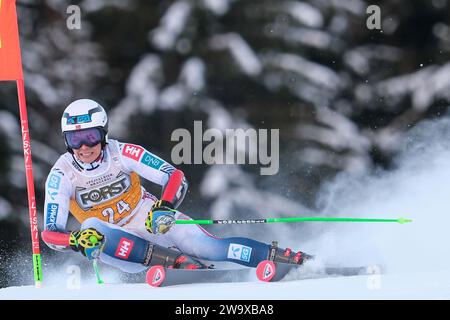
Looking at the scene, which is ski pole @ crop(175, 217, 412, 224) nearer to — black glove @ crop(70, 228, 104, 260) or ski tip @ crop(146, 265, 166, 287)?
ski tip @ crop(146, 265, 166, 287)

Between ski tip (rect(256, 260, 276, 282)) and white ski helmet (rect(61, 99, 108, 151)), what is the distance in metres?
1.51

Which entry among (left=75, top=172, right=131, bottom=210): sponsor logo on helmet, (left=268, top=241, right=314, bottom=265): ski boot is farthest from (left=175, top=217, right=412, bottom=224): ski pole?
(left=75, top=172, right=131, bottom=210): sponsor logo on helmet

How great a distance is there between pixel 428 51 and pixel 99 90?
8.48 feet

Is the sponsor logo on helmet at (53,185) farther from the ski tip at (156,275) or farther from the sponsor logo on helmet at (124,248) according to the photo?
the ski tip at (156,275)

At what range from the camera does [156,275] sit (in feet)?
21.8

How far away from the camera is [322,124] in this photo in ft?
23.3

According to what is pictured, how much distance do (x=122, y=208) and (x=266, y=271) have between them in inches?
47.0

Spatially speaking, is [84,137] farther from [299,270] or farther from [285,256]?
[299,270]

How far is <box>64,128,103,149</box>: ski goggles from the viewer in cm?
685

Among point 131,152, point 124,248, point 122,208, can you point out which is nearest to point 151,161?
point 131,152

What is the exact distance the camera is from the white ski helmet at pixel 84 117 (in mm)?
6871

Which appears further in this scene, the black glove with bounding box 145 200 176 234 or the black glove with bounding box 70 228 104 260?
the black glove with bounding box 145 200 176 234

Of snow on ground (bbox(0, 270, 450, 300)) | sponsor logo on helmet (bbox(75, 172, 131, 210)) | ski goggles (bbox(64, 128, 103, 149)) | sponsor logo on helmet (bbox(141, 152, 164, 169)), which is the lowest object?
snow on ground (bbox(0, 270, 450, 300))

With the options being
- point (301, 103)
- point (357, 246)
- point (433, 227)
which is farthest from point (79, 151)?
point (433, 227)
